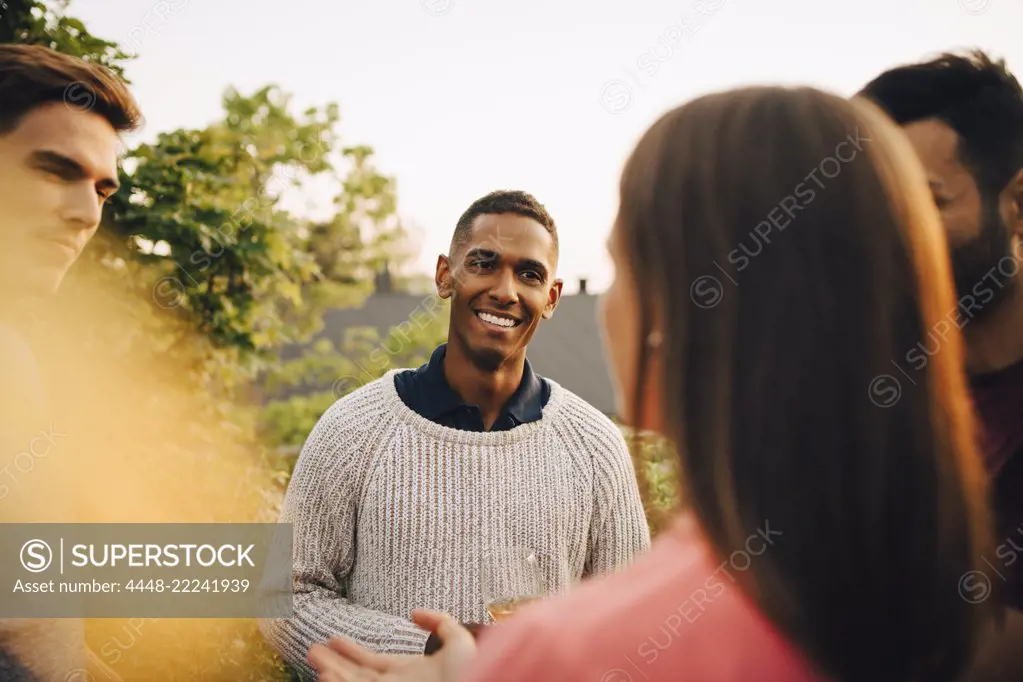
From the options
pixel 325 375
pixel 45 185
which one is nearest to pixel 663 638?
pixel 45 185

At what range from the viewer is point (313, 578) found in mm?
2227

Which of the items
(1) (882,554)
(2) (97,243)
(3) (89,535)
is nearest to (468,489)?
(3) (89,535)

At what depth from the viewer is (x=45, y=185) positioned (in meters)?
2.26

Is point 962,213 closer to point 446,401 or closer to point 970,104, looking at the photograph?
point 970,104

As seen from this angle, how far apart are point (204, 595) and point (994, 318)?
280 cm

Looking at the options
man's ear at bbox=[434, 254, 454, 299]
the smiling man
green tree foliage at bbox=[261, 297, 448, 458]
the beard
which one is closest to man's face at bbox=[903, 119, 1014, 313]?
the beard

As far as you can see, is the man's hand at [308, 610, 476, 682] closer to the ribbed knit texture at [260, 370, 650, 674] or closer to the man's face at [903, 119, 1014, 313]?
the ribbed knit texture at [260, 370, 650, 674]

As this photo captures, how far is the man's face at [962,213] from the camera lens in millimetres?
1887

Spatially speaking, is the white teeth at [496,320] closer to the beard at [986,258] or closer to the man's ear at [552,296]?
the man's ear at [552,296]

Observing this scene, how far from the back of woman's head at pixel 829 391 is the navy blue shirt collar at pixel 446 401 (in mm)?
1486

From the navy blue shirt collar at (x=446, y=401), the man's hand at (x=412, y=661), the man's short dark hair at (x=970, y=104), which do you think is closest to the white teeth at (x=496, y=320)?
the navy blue shirt collar at (x=446, y=401)

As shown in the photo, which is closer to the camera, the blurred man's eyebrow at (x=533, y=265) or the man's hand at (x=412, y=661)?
the man's hand at (x=412, y=661)

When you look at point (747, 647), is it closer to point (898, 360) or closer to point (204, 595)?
point (898, 360)

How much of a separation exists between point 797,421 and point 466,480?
151cm
